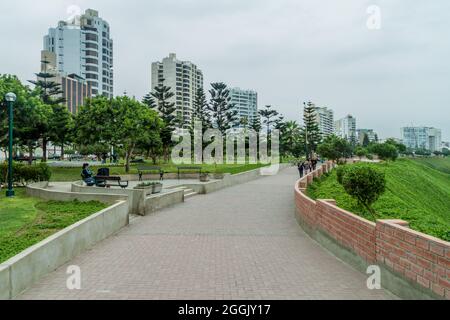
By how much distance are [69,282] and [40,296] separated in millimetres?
535

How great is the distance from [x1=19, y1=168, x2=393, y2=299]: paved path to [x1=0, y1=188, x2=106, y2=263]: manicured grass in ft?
3.09

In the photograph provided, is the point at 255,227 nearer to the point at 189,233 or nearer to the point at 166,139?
the point at 189,233

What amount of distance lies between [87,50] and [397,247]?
99.2 meters

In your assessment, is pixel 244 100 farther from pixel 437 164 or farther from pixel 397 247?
pixel 397 247

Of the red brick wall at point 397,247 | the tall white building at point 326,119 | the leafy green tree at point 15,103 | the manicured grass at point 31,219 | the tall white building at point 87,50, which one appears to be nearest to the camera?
the red brick wall at point 397,247

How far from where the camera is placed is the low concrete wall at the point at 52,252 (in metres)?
4.74

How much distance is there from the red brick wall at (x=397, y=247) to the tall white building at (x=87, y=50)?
94.1m

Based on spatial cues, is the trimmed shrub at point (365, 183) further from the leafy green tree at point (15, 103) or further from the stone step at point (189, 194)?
the leafy green tree at point (15, 103)

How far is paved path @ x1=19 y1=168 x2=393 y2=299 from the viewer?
16.5 feet

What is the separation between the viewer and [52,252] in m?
6.00

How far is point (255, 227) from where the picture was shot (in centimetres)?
1007

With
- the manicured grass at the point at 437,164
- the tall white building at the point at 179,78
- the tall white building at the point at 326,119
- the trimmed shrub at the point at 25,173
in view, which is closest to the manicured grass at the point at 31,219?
the trimmed shrub at the point at 25,173

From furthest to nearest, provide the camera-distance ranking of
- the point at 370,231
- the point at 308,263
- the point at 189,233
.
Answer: the point at 189,233 → the point at 308,263 → the point at 370,231
